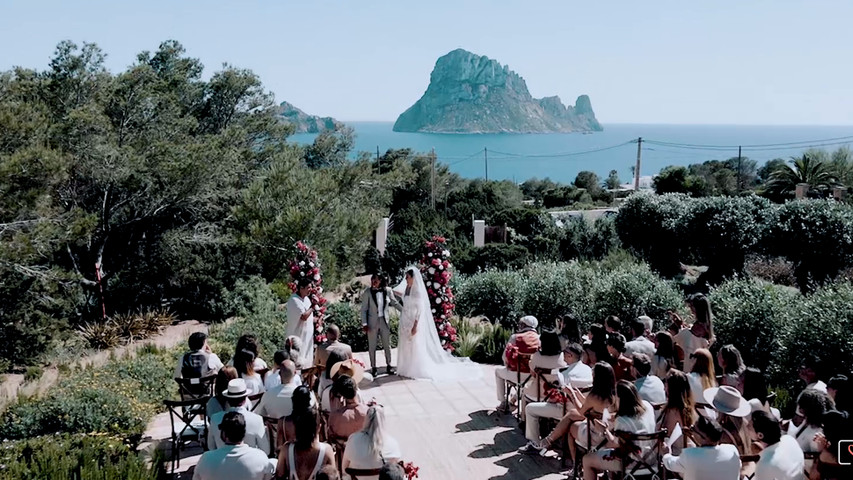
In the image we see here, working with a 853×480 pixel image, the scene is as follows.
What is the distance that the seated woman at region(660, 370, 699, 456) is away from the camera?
219 inches

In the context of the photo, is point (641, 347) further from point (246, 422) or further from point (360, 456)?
point (246, 422)

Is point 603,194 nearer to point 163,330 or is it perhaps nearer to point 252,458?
point 163,330

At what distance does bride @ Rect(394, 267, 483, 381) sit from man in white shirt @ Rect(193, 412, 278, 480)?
5.05 meters

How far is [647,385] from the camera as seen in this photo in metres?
6.16

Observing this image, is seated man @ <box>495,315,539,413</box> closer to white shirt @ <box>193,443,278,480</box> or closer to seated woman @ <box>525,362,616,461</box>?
seated woman @ <box>525,362,616,461</box>

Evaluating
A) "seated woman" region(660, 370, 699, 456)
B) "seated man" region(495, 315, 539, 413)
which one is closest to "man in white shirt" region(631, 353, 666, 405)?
"seated woman" region(660, 370, 699, 456)

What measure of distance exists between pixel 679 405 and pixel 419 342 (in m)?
4.80

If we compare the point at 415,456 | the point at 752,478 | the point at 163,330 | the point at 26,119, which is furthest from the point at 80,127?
the point at 752,478

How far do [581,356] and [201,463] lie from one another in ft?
12.2

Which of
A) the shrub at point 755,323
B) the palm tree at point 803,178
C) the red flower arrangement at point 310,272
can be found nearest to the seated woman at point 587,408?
the shrub at point 755,323

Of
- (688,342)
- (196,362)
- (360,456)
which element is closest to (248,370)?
(196,362)

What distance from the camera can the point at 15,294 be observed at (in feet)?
54.2

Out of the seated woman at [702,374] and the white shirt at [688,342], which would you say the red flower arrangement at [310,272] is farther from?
the seated woman at [702,374]

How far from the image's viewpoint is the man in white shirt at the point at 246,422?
539 centimetres
